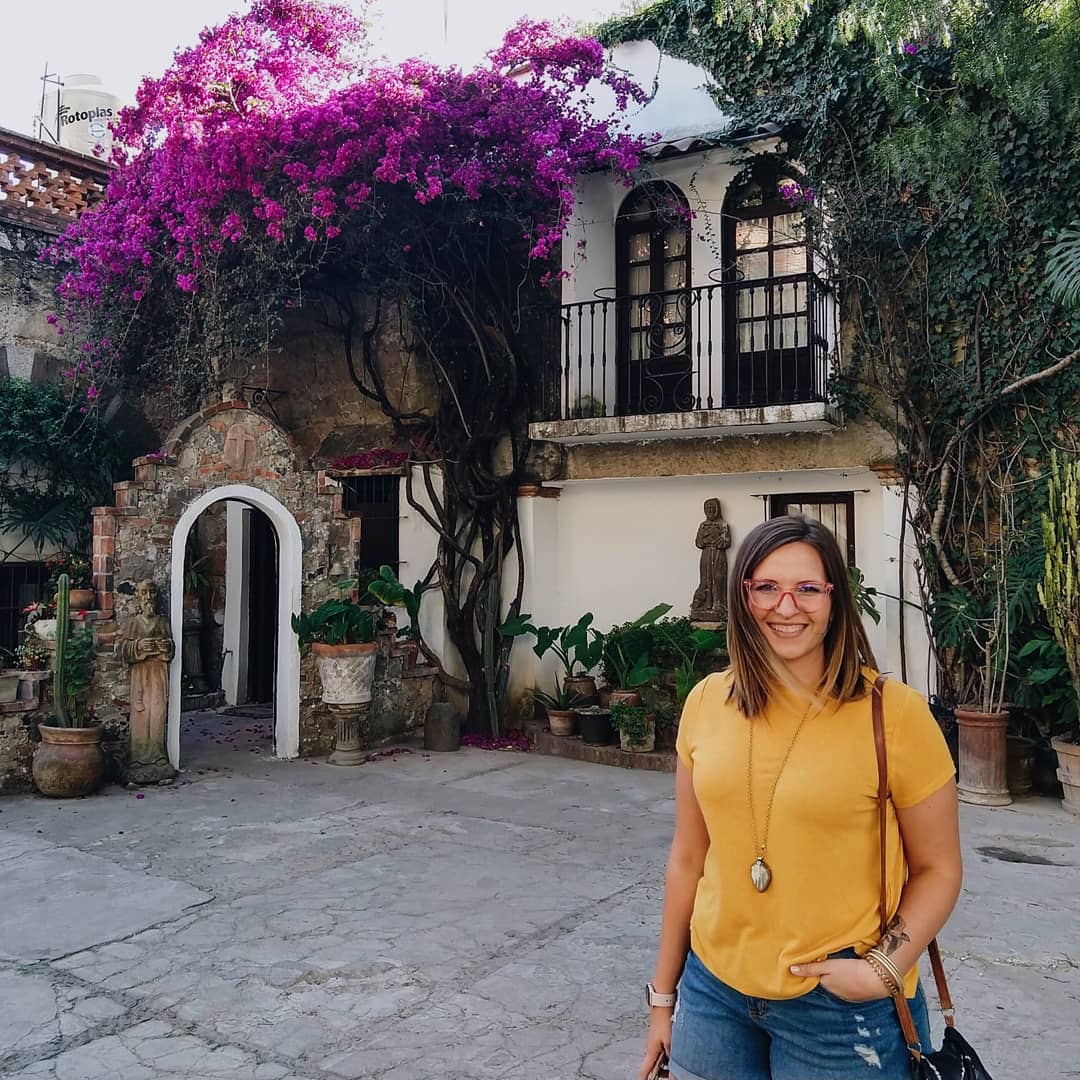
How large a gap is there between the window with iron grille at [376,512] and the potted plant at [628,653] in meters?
2.76

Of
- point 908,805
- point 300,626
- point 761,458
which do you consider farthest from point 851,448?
point 908,805

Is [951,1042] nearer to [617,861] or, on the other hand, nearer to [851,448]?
[617,861]

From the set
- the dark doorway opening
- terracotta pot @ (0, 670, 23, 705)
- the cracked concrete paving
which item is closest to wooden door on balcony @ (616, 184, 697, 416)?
the cracked concrete paving

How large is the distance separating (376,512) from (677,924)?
9.36 meters

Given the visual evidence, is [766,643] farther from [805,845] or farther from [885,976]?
[885,976]

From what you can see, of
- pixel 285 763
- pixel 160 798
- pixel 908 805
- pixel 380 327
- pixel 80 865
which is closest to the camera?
pixel 908 805

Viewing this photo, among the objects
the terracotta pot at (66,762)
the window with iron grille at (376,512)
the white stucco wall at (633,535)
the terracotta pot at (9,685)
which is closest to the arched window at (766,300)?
the white stucco wall at (633,535)

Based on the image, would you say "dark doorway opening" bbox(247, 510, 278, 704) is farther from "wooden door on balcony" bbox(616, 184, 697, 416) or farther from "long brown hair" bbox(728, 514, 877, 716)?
"long brown hair" bbox(728, 514, 877, 716)

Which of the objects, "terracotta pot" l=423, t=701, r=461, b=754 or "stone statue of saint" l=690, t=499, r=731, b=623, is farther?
"terracotta pot" l=423, t=701, r=461, b=754

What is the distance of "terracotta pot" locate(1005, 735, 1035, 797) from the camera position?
759 cm

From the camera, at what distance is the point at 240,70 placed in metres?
8.84

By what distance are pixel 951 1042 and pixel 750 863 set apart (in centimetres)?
49

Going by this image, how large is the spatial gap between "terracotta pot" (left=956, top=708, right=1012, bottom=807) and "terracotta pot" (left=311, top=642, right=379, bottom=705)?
16.1 ft

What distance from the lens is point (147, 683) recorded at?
782 cm
